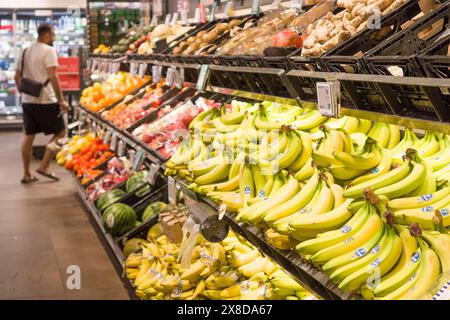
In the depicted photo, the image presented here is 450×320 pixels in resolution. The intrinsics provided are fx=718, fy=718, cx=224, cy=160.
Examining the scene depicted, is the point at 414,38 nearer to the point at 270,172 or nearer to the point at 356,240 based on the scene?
the point at 356,240

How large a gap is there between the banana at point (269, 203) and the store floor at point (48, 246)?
2250 mm

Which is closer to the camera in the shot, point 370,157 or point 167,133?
point 370,157

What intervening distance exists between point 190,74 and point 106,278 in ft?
5.25

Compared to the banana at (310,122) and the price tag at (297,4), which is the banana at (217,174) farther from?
the price tag at (297,4)

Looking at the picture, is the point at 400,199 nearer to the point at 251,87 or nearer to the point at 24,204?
the point at 251,87

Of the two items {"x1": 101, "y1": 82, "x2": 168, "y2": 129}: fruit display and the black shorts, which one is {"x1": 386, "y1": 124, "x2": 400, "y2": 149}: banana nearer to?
{"x1": 101, "y1": 82, "x2": 168, "y2": 129}: fruit display

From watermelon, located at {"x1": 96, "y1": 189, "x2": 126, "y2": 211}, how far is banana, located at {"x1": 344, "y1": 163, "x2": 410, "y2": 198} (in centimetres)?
368

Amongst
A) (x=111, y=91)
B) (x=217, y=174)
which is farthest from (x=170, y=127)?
(x=111, y=91)

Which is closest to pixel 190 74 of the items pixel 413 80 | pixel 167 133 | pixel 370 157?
pixel 167 133

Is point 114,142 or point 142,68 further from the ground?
point 142,68

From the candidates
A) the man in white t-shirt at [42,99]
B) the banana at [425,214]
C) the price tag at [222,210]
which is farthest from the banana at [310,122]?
the man in white t-shirt at [42,99]

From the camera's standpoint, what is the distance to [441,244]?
6.26 feet

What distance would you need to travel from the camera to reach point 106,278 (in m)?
5.22

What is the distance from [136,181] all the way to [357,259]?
407cm
